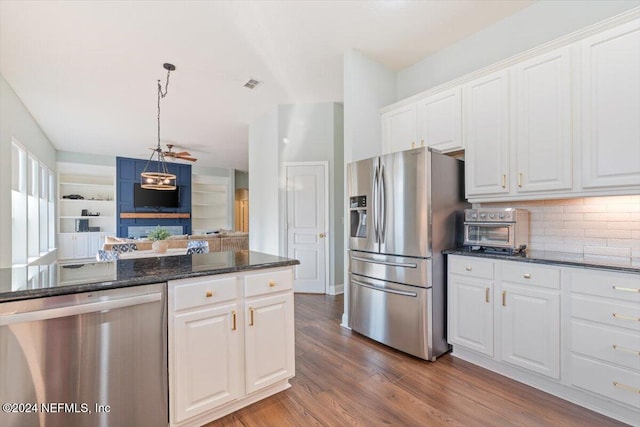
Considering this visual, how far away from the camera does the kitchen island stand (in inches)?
49.0

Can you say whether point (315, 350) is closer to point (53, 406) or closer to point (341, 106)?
point (53, 406)

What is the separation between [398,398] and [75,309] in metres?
1.94

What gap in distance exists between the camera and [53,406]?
4.22 ft

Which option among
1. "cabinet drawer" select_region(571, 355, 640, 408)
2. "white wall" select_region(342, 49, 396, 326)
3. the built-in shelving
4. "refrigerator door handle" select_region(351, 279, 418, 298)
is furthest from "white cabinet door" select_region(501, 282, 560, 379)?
the built-in shelving

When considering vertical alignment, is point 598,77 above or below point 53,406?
above

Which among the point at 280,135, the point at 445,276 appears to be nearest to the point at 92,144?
the point at 280,135

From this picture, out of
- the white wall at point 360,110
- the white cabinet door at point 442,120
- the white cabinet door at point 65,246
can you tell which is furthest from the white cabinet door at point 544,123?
the white cabinet door at point 65,246

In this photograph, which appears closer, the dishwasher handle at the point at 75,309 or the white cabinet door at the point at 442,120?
the dishwasher handle at the point at 75,309

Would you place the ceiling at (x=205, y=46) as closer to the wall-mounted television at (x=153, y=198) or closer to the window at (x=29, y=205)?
the window at (x=29, y=205)

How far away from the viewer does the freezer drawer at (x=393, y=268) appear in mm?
2465

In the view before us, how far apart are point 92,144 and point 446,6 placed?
26.5ft

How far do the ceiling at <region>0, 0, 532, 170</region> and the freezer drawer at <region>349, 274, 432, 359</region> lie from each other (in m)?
2.52

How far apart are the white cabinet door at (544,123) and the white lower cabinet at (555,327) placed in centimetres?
70

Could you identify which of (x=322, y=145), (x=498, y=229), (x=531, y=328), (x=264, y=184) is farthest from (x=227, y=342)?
(x=264, y=184)
